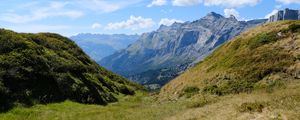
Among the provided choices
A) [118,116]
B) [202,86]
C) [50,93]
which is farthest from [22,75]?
[202,86]

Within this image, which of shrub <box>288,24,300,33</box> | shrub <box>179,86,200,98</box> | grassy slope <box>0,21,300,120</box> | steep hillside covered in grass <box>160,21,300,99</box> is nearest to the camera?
grassy slope <box>0,21,300,120</box>

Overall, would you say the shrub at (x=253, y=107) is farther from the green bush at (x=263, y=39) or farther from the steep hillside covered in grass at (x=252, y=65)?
the green bush at (x=263, y=39)

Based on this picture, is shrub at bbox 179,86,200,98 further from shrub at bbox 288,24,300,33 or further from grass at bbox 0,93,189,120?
shrub at bbox 288,24,300,33

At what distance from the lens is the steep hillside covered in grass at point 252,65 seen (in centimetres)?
4662

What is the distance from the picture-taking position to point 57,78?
5528cm

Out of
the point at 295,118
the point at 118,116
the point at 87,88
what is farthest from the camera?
the point at 87,88

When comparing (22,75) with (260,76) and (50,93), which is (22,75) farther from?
(260,76)

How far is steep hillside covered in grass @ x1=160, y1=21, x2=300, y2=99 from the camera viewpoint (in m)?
46.6

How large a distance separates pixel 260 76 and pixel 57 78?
26122mm

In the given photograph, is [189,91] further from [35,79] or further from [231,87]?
[35,79]

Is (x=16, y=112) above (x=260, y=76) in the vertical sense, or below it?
Answer: below

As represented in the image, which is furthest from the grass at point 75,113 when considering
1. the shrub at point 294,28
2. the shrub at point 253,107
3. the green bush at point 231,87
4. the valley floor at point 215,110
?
the shrub at point 294,28

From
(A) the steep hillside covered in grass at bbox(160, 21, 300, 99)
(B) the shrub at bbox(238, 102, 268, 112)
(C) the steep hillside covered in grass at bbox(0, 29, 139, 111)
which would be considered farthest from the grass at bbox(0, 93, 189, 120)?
(A) the steep hillside covered in grass at bbox(160, 21, 300, 99)

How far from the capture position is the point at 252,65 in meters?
51.1
